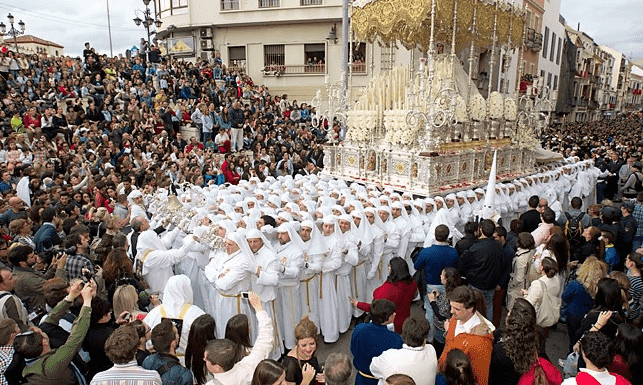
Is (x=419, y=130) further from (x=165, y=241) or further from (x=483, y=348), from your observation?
(x=483, y=348)

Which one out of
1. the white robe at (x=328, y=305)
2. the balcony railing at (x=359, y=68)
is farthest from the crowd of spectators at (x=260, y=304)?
A: the balcony railing at (x=359, y=68)

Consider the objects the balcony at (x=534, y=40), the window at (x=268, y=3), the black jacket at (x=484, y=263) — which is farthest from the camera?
the balcony at (x=534, y=40)

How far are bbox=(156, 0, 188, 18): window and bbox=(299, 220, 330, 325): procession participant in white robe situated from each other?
26817 mm

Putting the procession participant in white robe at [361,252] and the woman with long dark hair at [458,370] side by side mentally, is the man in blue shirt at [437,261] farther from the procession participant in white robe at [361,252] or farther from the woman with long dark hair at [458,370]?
the woman with long dark hair at [458,370]

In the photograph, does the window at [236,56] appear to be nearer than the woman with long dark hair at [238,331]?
No

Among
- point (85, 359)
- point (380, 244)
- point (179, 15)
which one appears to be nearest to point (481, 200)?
point (380, 244)

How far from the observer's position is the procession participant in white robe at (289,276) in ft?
17.4

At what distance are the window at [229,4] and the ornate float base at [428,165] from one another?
19021mm

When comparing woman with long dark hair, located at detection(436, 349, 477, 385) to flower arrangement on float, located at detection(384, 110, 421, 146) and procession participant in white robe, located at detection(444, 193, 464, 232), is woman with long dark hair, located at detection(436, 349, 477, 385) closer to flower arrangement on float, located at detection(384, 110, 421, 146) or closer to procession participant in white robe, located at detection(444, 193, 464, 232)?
procession participant in white robe, located at detection(444, 193, 464, 232)

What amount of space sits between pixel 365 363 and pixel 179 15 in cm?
2961

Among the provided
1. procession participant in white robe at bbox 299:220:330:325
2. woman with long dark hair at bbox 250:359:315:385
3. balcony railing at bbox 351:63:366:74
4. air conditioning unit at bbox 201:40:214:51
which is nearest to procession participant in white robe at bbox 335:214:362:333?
procession participant in white robe at bbox 299:220:330:325

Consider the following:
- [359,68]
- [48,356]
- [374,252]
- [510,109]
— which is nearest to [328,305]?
[374,252]

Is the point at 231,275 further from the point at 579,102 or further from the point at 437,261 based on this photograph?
the point at 579,102

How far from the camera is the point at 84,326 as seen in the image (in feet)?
10.3
